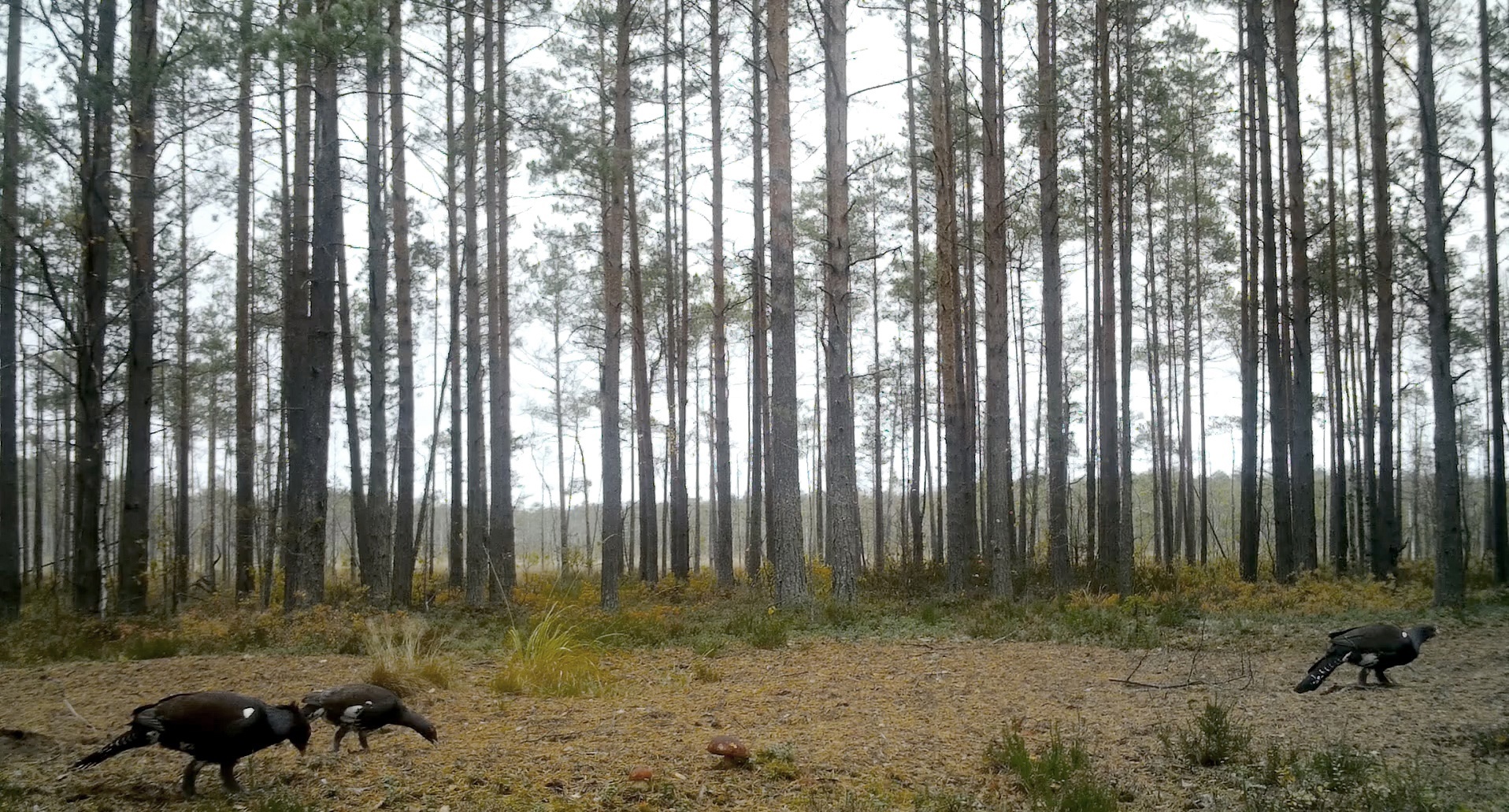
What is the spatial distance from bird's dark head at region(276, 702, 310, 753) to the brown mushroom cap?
1.75m

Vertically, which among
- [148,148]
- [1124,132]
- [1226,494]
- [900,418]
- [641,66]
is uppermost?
[641,66]

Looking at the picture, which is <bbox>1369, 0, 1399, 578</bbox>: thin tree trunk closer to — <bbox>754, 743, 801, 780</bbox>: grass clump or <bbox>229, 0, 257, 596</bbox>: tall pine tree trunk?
<bbox>754, 743, 801, 780</bbox>: grass clump

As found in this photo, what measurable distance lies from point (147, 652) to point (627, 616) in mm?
4715

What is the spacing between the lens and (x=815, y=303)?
2492cm

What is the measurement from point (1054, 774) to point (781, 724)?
1790 mm

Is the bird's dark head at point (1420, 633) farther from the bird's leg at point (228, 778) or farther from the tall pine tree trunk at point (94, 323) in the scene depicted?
the tall pine tree trunk at point (94, 323)

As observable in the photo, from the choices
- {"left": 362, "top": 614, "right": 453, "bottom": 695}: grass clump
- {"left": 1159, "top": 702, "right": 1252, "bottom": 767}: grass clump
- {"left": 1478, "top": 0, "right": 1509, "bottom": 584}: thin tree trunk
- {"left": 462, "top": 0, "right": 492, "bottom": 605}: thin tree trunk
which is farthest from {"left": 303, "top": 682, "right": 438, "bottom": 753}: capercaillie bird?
{"left": 1478, "top": 0, "right": 1509, "bottom": 584}: thin tree trunk

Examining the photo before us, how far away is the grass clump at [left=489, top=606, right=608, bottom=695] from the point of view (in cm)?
599

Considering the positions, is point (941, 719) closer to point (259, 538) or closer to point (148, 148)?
point (148, 148)

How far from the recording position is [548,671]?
6.13 metres

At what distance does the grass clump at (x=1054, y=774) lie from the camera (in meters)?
3.38

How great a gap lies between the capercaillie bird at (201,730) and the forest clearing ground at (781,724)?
0.16m

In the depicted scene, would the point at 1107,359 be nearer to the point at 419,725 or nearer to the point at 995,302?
the point at 995,302

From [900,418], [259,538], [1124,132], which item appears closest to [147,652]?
[259,538]
